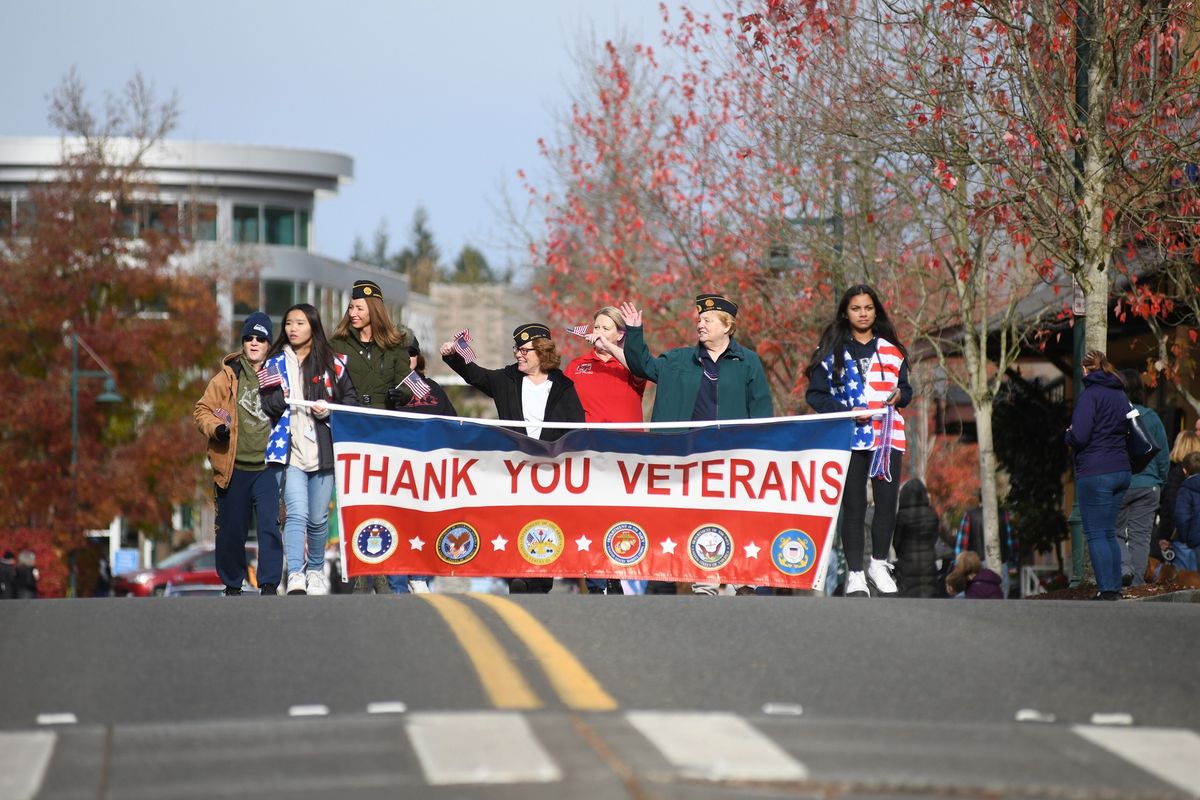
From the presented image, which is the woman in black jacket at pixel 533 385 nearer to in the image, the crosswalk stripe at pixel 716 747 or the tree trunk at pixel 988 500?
the crosswalk stripe at pixel 716 747

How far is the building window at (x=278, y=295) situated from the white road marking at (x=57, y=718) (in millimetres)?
71905

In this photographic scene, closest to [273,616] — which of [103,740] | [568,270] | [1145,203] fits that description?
[103,740]

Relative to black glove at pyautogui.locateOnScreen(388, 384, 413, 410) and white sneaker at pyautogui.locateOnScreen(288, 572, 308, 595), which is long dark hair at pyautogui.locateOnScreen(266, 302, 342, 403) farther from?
white sneaker at pyautogui.locateOnScreen(288, 572, 308, 595)

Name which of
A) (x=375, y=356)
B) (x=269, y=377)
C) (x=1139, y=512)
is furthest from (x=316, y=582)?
(x=1139, y=512)

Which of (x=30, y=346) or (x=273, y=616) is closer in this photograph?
(x=273, y=616)

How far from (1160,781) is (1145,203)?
12568mm

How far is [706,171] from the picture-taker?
29172 millimetres

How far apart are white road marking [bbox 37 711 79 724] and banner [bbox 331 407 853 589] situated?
5984 millimetres

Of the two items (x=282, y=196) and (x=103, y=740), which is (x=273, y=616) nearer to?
(x=103, y=740)

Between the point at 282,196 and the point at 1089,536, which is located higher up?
the point at 282,196

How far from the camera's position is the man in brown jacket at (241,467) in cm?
1278

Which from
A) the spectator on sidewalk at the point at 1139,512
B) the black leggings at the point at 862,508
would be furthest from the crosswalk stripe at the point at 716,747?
the spectator on sidewalk at the point at 1139,512

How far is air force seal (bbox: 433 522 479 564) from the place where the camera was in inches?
519

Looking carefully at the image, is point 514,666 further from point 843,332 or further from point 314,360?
point 314,360
